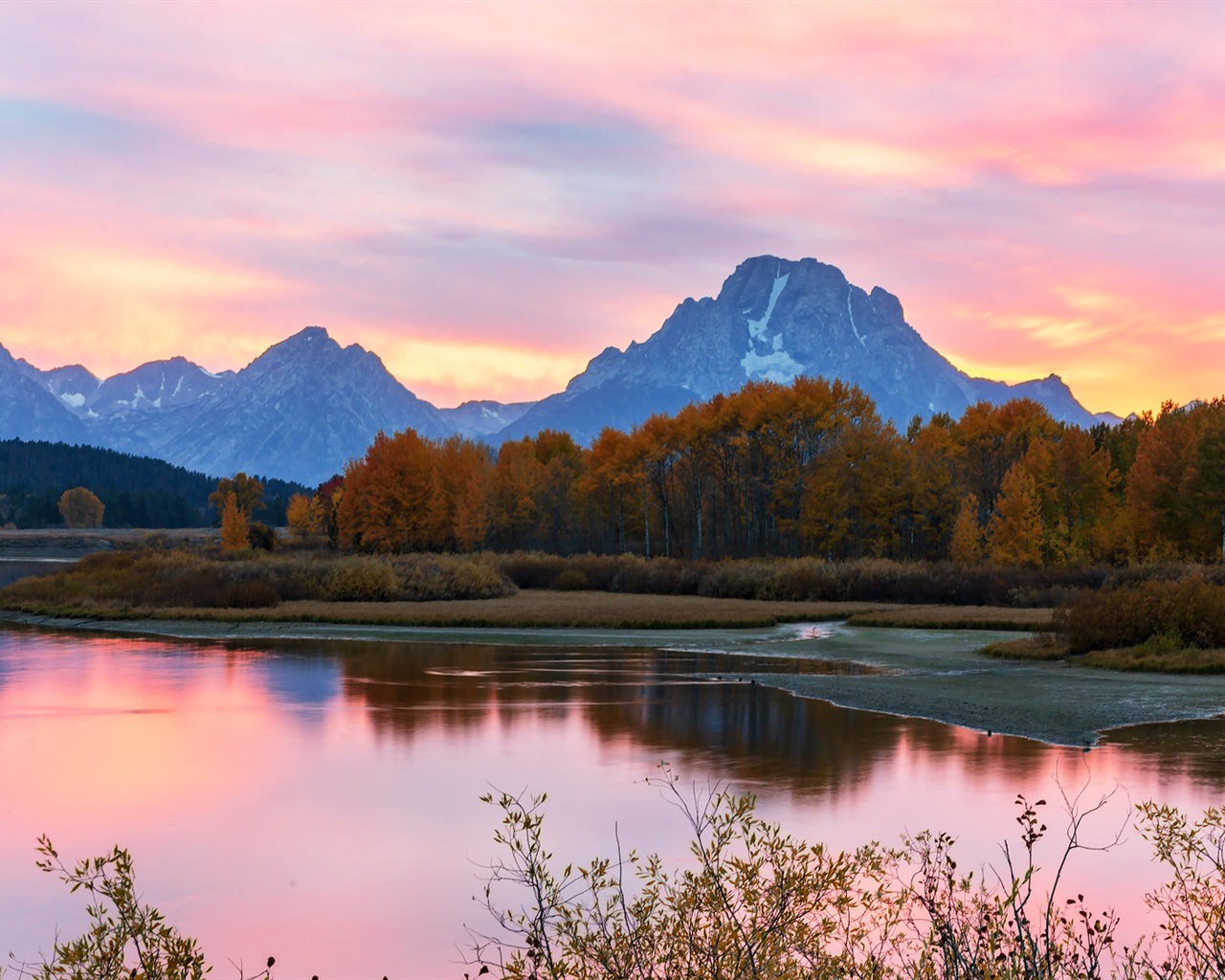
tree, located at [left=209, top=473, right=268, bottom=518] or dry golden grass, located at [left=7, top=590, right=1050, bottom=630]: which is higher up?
tree, located at [left=209, top=473, right=268, bottom=518]

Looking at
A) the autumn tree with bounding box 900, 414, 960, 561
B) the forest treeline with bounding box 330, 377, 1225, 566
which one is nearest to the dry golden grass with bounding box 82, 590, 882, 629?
the forest treeline with bounding box 330, 377, 1225, 566

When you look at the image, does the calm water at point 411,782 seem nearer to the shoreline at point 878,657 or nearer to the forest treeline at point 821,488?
the shoreline at point 878,657

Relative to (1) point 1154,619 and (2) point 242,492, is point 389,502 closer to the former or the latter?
(2) point 242,492

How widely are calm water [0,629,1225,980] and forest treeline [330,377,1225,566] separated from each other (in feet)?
139

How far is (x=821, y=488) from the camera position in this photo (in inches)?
3039

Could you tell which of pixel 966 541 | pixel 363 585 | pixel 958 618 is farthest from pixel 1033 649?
pixel 363 585

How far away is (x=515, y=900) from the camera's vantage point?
1458 centimetres

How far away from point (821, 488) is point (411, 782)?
58.6 metres

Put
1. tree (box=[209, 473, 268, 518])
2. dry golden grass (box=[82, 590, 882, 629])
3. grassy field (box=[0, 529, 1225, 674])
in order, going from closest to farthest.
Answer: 1. grassy field (box=[0, 529, 1225, 674])
2. dry golden grass (box=[82, 590, 882, 629])
3. tree (box=[209, 473, 268, 518])

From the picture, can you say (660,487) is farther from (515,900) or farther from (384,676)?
(515,900)

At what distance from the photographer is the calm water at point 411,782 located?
14172 mm

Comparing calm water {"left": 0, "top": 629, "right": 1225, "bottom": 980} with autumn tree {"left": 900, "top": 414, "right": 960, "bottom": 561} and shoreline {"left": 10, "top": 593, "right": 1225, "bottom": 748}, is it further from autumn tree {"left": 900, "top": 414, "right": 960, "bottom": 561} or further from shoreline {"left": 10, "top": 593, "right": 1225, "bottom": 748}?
autumn tree {"left": 900, "top": 414, "right": 960, "bottom": 561}

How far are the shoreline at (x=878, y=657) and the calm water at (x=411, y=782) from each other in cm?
132

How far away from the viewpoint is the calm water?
14.2 m
